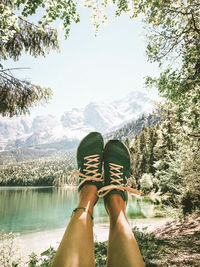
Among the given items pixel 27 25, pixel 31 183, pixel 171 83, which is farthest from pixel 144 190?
pixel 31 183

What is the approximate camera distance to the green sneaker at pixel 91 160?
2.46m

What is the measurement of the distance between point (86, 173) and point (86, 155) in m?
0.36

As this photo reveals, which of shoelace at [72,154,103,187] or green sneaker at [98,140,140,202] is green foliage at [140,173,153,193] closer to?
green sneaker at [98,140,140,202]

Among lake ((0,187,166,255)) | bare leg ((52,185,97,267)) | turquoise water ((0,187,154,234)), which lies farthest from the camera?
turquoise water ((0,187,154,234))

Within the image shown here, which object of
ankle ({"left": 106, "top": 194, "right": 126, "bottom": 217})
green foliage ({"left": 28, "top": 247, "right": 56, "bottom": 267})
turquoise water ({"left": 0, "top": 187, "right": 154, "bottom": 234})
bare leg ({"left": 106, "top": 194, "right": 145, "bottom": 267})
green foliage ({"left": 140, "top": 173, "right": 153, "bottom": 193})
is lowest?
turquoise water ({"left": 0, "top": 187, "right": 154, "bottom": 234})

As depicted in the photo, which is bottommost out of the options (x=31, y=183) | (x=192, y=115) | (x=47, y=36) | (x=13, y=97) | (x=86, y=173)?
(x=31, y=183)

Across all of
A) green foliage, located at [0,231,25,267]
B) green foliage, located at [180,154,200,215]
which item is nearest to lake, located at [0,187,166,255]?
green foliage, located at [0,231,25,267]

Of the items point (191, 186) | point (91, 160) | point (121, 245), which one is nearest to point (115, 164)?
point (91, 160)

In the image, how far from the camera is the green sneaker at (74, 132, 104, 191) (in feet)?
8.07

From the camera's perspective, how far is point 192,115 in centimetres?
374

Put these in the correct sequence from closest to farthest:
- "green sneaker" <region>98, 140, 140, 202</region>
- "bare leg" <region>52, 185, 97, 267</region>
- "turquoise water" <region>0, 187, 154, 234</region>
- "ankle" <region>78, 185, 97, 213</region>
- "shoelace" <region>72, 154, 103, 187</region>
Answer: "bare leg" <region>52, 185, 97, 267</region>, "ankle" <region>78, 185, 97, 213</region>, "shoelace" <region>72, 154, 103, 187</region>, "green sneaker" <region>98, 140, 140, 202</region>, "turquoise water" <region>0, 187, 154, 234</region>

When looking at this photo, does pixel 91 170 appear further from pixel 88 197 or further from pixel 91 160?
pixel 88 197

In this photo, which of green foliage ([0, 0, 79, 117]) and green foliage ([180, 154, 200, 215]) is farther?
green foliage ([180, 154, 200, 215])

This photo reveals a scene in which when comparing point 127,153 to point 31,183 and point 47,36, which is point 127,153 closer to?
point 47,36
